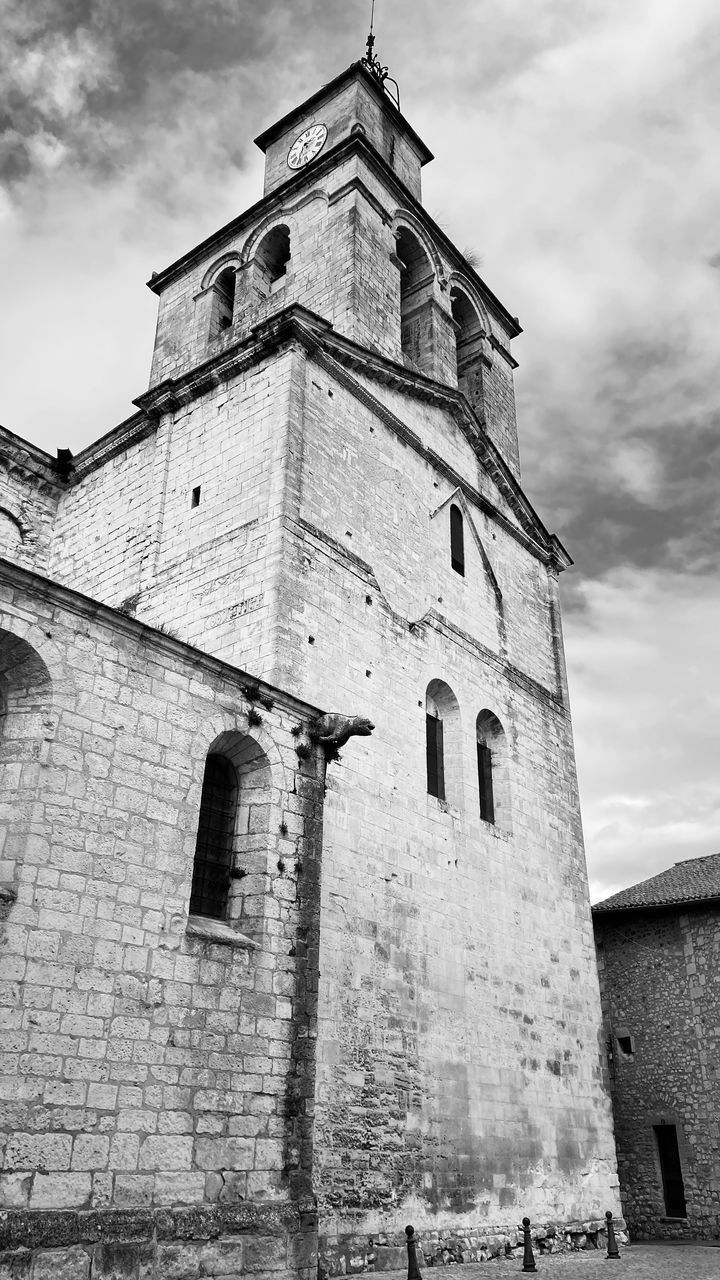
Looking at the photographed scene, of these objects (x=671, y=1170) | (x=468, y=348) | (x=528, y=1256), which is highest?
(x=468, y=348)

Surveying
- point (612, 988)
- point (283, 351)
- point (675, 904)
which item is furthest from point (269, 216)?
point (612, 988)

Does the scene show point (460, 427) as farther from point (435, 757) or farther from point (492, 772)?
point (435, 757)

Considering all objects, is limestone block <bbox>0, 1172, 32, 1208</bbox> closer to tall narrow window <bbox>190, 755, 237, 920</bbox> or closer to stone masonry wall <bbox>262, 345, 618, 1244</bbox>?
tall narrow window <bbox>190, 755, 237, 920</bbox>

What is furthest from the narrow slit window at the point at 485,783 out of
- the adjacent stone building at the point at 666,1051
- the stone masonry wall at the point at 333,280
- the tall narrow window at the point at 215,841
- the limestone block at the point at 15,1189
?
the limestone block at the point at 15,1189

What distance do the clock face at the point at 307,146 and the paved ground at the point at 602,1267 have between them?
54.7ft

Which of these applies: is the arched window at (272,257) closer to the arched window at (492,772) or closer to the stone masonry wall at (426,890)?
the stone masonry wall at (426,890)

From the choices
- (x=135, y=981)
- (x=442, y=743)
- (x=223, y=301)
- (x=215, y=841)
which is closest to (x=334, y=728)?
(x=215, y=841)

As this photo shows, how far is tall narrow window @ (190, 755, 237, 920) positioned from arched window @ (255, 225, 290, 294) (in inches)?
423

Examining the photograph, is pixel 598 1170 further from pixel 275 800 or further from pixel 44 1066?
pixel 44 1066

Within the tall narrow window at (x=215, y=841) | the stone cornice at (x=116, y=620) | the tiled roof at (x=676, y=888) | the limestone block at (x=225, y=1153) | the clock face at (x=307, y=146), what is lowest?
the limestone block at (x=225, y=1153)

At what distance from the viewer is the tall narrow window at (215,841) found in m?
7.55

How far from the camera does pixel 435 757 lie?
12406 mm

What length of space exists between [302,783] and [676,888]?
10.9m

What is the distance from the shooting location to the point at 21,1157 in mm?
5480
